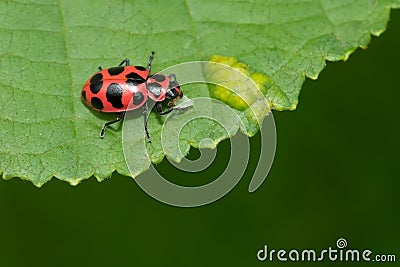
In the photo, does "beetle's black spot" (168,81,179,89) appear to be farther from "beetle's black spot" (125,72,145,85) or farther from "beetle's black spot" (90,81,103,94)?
"beetle's black spot" (90,81,103,94)

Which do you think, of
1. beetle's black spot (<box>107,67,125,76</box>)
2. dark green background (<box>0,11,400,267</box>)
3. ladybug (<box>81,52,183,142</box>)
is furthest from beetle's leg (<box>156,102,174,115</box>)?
dark green background (<box>0,11,400,267</box>)

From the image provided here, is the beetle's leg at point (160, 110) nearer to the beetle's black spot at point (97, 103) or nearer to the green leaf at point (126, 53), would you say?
the green leaf at point (126, 53)

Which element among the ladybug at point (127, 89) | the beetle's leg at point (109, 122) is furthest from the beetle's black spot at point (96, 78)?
the beetle's leg at point (109, 122)

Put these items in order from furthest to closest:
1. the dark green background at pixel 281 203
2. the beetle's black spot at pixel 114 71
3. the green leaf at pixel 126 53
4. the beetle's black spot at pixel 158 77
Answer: the dark green background at pixel 281 203 → the beetle's black spot at pixel 158 77 → the beetle's black spot at pixel 114 71 → the green leaf at pixel 126 53

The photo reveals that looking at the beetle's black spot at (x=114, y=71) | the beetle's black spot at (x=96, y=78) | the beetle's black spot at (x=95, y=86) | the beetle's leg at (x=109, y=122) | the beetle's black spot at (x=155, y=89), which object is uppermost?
the beetle's black spot at (x=155, y=89)

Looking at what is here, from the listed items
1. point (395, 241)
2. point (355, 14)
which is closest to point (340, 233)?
point (395, 241)

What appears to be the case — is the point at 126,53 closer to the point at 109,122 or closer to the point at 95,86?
the point at 95,86
